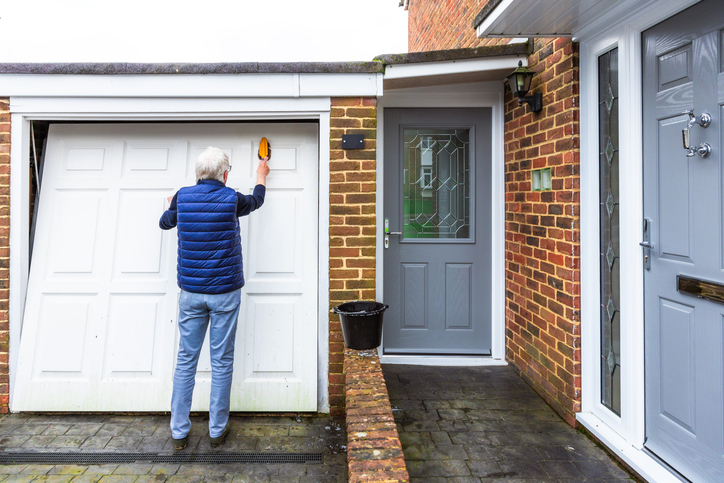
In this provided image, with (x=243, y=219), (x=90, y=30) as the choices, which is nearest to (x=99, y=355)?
(x=243, y=219)

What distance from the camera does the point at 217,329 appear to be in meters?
2.95

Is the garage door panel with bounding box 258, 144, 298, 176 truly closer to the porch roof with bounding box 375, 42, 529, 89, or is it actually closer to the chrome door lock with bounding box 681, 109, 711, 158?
the porch roof with bounding box 375, 42, 529, 89

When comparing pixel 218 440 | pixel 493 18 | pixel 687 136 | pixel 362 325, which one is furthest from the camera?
pixel 362 325

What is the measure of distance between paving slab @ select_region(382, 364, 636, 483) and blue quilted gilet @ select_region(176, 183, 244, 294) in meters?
1.49

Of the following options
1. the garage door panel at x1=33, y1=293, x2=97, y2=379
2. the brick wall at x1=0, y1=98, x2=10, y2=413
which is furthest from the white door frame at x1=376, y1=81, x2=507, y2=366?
the brick wall at x1=0, y1=98, x2=10, y2=413

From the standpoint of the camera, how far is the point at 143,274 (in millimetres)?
3518

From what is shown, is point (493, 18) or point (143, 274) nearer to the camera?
point (493, 18)

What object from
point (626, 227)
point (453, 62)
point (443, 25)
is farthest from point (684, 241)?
point (443, 25)

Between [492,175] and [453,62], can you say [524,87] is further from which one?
[492,175]

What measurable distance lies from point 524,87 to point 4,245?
385cm

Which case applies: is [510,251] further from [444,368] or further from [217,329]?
[217,329]

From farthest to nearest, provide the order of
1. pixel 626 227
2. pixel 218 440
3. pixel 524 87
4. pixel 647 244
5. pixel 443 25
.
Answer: pixel 443 25, pixel 524 87, pixel 218 440, pixel 626 227, pixel 647 244

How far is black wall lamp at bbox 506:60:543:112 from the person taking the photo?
3420 millimetres

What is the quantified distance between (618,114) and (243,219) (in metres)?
2.52
